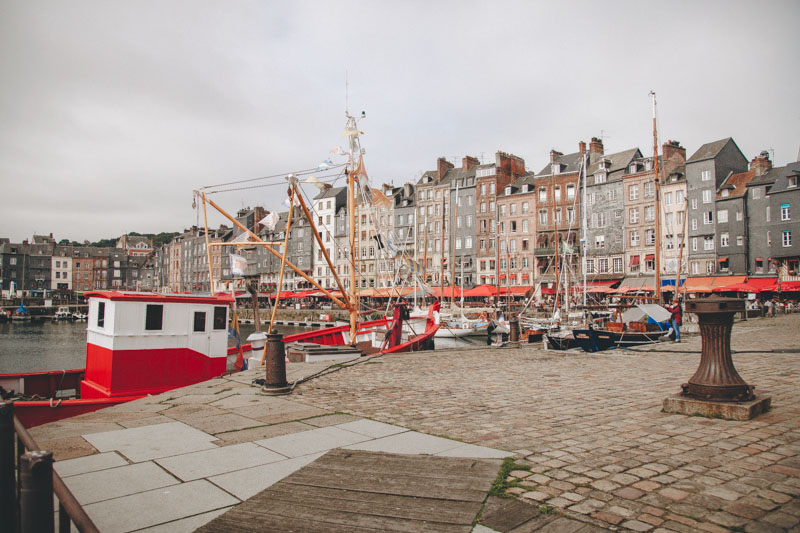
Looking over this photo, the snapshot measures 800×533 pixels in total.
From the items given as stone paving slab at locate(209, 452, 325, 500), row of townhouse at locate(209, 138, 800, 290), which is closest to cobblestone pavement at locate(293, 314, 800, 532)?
stone paving slab at locate(209, 452, 325, 500)

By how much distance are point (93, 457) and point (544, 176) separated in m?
66.9

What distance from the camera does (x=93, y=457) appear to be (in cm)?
516

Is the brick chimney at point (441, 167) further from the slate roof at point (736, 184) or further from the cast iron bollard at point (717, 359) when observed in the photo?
the cast iron bollard at point (717, 359)

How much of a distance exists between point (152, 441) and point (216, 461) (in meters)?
1.26

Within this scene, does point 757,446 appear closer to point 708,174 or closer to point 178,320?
point 178,320

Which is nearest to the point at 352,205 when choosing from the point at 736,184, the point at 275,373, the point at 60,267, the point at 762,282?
the point at 275,373

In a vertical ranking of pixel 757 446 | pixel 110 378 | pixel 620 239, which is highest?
pixel 620 239

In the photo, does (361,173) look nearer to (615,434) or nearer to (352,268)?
(352,268)

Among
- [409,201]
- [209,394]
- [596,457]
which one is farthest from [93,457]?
[409,201]

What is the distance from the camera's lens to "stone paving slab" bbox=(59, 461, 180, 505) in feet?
13.7

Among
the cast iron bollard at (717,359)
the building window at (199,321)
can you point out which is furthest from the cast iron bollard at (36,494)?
the building window at (199,321)

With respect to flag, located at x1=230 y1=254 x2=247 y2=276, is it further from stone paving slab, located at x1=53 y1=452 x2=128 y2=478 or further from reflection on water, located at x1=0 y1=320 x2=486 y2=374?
stone paving slab, located at x1=53 y1=452 x2=128 y2=478

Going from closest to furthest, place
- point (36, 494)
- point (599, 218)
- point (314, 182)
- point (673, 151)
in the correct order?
1. point (36, 494)
2. point (314, 182)
3. point (673, 151)
4. point (599, 218)

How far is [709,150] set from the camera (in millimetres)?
55969
